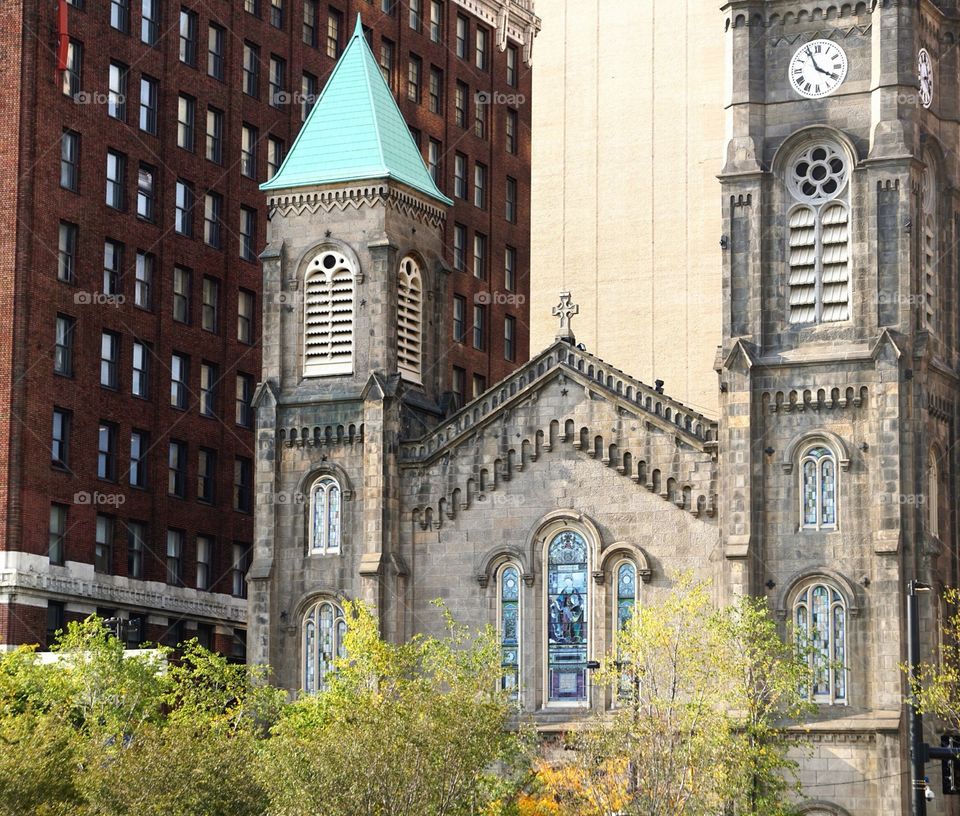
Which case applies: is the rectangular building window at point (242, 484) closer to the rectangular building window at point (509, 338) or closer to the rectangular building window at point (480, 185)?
the rectangular building window at point (509, 338)

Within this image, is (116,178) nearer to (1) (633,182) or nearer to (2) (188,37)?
(2) (188,37)

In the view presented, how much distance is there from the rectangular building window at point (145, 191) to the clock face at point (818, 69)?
3091 cm

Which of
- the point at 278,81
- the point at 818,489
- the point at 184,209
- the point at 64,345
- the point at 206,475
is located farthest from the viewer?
the point at 278,81

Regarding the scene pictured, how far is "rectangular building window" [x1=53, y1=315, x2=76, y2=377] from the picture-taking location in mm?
85438

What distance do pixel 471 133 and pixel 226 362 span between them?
22.0 meters

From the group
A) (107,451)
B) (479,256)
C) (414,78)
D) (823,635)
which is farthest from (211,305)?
(823,635)

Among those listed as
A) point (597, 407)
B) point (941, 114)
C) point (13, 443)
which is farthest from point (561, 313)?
point (13, 443)

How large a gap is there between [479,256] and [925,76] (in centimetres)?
4356

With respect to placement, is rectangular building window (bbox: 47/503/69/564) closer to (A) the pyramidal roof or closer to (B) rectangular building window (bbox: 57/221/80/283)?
(B) rectangular building window (bbox: 57/221/80/283)

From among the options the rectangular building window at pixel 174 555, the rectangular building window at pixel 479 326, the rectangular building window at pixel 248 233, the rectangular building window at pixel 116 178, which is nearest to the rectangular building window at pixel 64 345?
the rectangular building window at pixel 116 178

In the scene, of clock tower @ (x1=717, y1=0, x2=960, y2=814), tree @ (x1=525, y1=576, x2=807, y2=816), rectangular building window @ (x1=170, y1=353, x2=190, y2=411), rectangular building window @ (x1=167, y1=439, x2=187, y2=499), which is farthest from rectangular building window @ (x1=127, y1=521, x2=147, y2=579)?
clock tower @ (x1=717, y1=0, x2=960, y2=814)

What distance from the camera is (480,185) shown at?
112562 millimetres

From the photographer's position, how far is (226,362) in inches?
3777

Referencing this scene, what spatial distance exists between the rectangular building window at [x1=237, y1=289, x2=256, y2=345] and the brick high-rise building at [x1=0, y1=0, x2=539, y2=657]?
0.09 meters
